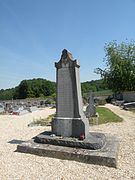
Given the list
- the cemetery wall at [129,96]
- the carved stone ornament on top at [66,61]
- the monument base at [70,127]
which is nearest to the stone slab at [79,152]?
the monument base at [70,127]

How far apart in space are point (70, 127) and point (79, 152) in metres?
1.20

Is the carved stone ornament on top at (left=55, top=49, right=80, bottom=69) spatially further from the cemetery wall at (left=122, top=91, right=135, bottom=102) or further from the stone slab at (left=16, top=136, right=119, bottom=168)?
the cemetery wall at (left=122, top=91, right=135, bottom=102)

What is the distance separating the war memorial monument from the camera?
5.60 meters

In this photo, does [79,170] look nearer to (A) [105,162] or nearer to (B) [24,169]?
(A) [105,162]

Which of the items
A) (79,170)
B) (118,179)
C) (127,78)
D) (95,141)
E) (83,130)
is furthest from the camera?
(127,78)

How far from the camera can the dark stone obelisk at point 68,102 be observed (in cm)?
659

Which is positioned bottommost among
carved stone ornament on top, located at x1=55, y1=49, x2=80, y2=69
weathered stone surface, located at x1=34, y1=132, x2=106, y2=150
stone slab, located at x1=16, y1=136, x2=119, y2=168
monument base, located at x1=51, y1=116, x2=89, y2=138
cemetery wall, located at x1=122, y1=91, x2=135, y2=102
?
stone slab, located at x1=16, y1=136, x2=119, y2=168

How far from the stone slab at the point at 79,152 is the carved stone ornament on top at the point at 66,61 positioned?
2.76 meters

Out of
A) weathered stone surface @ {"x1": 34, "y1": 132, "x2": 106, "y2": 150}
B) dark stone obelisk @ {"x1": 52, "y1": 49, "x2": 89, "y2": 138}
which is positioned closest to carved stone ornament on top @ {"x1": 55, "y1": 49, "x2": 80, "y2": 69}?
dark stone obelisk @ {"x1": 52, "y1": 49, "x2": 89, "y2": 138}

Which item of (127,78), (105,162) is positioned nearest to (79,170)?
(105,162)

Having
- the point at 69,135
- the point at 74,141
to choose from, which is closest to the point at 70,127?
the point at 69,135

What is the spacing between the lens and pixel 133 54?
37.7 m

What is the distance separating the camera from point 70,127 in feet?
21.8

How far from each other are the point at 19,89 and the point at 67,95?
6981 cm
